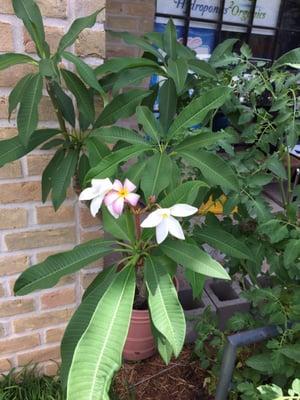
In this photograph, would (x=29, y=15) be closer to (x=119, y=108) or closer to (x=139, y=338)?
(x=119, y=108)

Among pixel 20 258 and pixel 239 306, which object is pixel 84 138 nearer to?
pixel 20 258

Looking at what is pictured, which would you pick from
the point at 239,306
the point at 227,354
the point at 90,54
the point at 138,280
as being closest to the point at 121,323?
the point at 227,354

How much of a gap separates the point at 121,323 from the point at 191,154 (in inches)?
16.6

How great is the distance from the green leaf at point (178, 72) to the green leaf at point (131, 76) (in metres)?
0.10

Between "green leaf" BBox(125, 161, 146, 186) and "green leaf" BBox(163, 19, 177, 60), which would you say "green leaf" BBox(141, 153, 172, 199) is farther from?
"green leaf" BBox(163, 19, 177, 60)

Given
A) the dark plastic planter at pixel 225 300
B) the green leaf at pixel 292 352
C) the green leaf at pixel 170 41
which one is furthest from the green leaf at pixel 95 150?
the dark plastic planter at pixel 225 300

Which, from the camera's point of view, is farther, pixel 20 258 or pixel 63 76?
pixel 20 258

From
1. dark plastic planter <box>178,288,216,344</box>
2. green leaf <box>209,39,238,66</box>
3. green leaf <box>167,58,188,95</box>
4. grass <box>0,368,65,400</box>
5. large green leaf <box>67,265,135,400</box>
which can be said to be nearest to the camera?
large green leaf <box>67,265,135,400</box>

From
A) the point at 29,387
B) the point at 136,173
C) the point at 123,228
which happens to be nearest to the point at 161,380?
the point at 29,387

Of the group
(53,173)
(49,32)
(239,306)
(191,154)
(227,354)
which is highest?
(49,32)

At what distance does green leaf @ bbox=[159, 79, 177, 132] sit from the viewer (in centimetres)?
109

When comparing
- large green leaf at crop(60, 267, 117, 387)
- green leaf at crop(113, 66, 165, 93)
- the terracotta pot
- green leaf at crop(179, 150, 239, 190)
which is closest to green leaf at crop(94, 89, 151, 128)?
green leaf at crop(113, 66, 165, 93)

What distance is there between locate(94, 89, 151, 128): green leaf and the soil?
1083 millimetres

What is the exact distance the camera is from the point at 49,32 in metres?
1.07
